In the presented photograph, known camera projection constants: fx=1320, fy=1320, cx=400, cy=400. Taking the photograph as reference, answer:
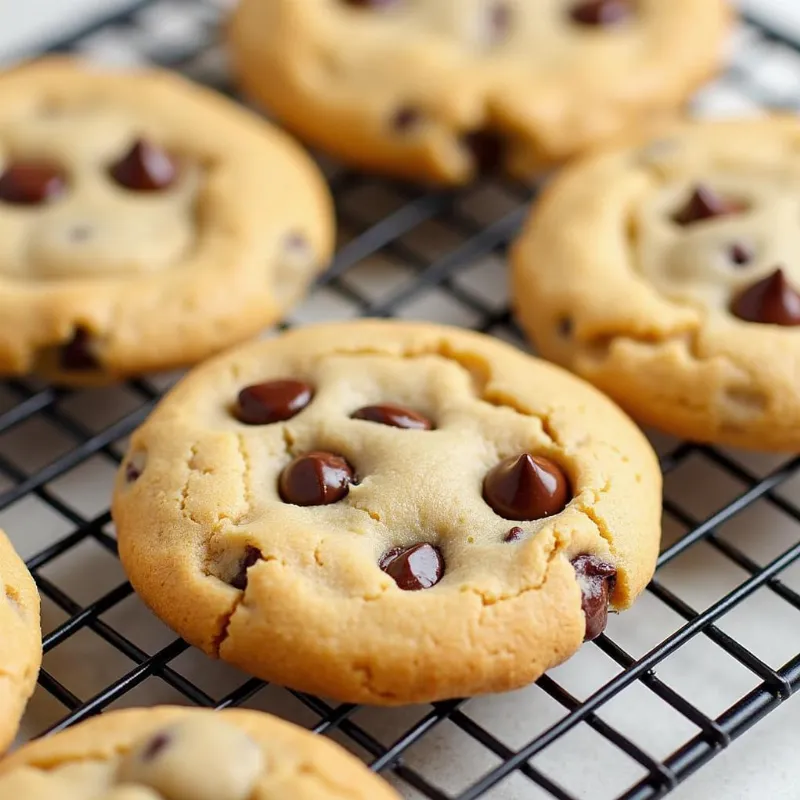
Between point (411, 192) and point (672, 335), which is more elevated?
point (672, 335)

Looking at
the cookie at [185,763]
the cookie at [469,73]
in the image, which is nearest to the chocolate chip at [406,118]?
the cookie at [469,73]

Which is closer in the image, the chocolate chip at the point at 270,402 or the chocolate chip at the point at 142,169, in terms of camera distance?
the chocolate chip at the point at 270,402

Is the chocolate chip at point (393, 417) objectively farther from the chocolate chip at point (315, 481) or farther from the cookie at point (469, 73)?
the cookie at point (469, 73)

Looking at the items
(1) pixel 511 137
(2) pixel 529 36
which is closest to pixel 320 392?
(1) pixel 511 137

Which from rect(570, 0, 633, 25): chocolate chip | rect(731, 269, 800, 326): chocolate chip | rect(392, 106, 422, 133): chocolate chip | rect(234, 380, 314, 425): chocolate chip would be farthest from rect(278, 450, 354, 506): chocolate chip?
rect(570, 0, 633, 25): chocolate chip

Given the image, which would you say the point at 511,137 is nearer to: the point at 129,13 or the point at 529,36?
the point at 529,36

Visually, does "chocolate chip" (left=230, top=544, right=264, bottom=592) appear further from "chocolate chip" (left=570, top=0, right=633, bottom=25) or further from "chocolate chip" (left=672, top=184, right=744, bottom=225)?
"chocolate chip" (left=570, top=0, right=633, bottom=25)
